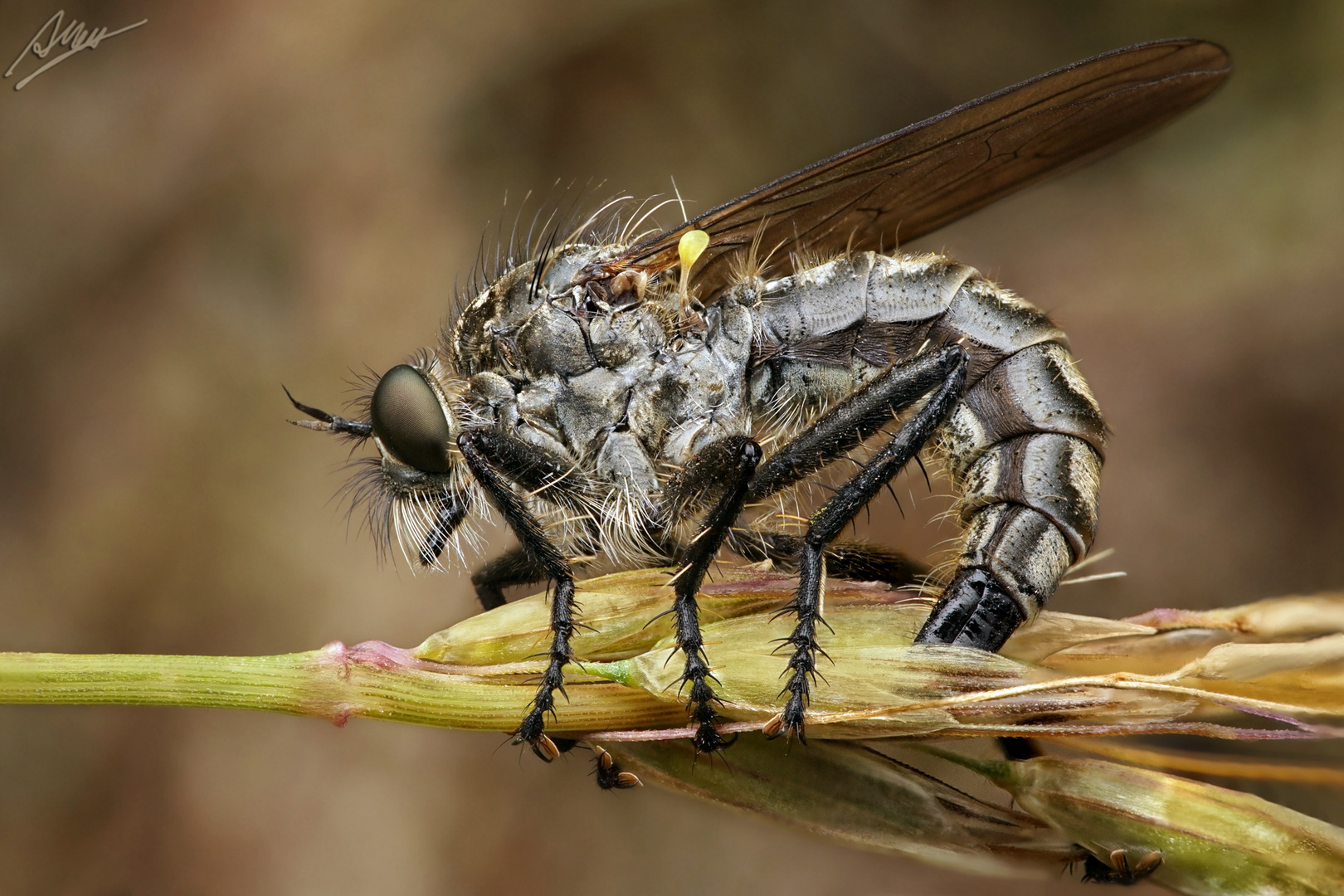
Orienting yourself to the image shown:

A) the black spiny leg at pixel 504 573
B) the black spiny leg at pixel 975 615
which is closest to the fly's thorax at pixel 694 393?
the black spiny leg at pixel 504 573

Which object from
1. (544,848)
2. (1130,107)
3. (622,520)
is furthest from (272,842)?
(1130,107)

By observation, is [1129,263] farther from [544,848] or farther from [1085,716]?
[544,848]

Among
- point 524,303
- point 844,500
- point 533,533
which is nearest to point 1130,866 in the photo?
point 844,500

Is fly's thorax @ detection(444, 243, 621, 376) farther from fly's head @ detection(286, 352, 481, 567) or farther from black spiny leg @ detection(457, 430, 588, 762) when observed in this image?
black spiny leg @ detection(457, 430, 588, 762)

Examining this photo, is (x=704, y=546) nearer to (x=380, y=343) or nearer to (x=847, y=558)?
(x=847, y=558)

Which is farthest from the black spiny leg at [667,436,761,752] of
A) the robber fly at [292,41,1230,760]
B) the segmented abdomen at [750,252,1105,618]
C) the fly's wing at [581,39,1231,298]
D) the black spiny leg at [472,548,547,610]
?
the fly's wing at [581,39,1231,298]

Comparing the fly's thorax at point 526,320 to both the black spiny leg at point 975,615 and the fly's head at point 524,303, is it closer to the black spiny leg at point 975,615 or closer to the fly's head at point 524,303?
the fly's head at point 524,303
